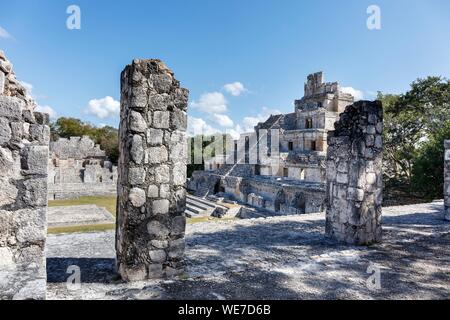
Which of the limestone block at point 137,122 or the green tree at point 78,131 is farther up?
the green tree at point 78,131

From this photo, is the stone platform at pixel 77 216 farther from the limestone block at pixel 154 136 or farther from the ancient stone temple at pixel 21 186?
the ancient stone temple at pixel 21 186

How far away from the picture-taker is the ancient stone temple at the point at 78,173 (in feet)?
76.0

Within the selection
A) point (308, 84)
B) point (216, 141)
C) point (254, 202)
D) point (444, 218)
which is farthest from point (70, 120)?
point (444, 218)

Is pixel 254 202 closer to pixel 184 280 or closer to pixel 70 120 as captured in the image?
pixel 184 280

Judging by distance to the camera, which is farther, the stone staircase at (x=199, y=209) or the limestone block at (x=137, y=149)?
the stone staircase at (x=199, y=209)

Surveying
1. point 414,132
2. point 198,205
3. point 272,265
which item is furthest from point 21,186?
point 414,132

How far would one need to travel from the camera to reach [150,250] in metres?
4.11

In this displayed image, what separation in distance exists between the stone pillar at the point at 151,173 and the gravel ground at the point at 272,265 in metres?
0.31

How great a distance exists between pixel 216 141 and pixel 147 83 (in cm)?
4426

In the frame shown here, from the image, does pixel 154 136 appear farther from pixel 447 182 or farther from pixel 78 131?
pixel 78 131

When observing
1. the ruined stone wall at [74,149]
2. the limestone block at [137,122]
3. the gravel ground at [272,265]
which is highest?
the ruined stone wall at [74,149]

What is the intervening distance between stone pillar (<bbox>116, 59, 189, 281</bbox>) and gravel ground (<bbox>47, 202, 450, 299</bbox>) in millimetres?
312

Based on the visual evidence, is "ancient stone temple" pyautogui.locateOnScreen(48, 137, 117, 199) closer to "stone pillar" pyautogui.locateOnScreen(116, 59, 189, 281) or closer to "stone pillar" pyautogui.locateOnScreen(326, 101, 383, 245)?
"stone pillar" pyautogui.locateOnScreen(116, 59, 189, 281)

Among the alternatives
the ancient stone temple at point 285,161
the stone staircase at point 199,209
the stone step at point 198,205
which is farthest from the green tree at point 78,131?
the stone staircase at point 199,209
